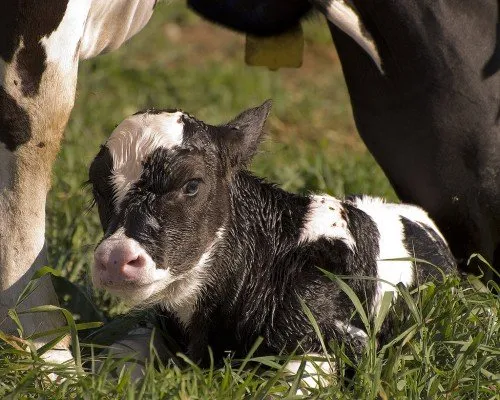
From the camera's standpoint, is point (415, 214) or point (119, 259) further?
point (415, 214)

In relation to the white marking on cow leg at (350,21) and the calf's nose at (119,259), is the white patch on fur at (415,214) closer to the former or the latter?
the white marking on cow leg at (350,21)

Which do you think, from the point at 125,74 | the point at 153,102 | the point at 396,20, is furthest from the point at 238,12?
the point at 125,74

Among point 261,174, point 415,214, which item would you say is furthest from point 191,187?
point 261,174

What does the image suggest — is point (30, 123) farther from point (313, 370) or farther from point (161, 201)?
point (313, 370)

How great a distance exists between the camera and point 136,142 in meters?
3.60

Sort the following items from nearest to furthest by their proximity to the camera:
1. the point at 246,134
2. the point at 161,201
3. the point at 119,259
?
the point at 119,259 → the point at 161,201 → the point at 246,134

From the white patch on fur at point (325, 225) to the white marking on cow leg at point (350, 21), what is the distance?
76 centimetres

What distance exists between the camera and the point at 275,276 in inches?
151

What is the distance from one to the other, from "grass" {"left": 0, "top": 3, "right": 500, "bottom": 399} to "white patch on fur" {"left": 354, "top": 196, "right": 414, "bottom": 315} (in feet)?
0.26

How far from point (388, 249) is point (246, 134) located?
60cm

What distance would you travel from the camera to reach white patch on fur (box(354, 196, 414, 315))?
13.1 ft

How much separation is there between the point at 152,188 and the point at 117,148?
0.57ft

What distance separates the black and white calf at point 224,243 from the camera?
11.4 ft

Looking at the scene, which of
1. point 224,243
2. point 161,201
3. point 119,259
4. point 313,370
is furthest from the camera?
point 224,243
